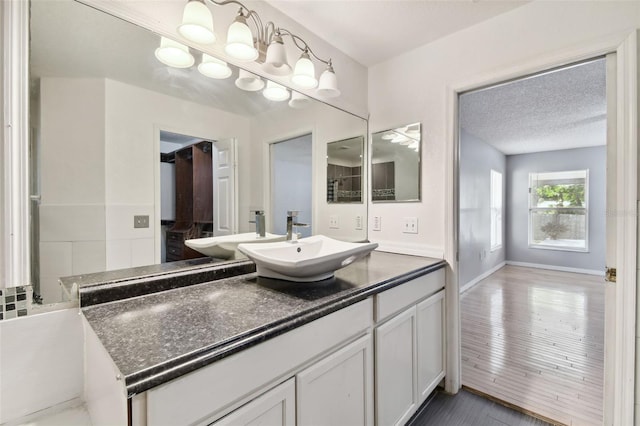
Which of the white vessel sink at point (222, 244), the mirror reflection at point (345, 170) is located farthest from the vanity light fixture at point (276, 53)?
the white vessel sink at point (222, 244)

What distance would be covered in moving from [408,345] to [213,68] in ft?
5.64

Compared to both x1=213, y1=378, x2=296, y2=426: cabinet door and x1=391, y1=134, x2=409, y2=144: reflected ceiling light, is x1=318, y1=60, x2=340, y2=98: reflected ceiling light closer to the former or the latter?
x1=391, y1=134, x2=409, y2=144: reflected ceiling light

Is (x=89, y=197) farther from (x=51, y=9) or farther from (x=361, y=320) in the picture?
(x=361, y=320)

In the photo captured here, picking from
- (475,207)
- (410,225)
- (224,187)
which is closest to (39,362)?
(224,187)

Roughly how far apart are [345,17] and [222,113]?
0.94m

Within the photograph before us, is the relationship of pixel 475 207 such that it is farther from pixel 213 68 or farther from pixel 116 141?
Result: pixel 116 141

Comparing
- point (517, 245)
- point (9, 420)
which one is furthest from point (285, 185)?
point (517, 245)

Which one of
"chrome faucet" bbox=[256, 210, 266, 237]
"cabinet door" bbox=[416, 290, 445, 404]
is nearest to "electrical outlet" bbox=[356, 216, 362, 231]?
"cabinet door" bbox=[416, 290, 445, 404]

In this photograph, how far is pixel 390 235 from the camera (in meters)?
2.20

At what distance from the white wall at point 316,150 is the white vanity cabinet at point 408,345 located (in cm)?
74

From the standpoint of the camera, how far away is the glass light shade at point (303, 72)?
1.67 meters

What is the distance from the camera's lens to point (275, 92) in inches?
66.6

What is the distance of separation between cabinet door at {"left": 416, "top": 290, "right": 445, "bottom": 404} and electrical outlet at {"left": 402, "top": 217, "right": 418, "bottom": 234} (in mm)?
454

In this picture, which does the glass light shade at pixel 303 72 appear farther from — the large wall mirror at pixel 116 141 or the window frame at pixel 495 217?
the window frame at pixel 495 217
